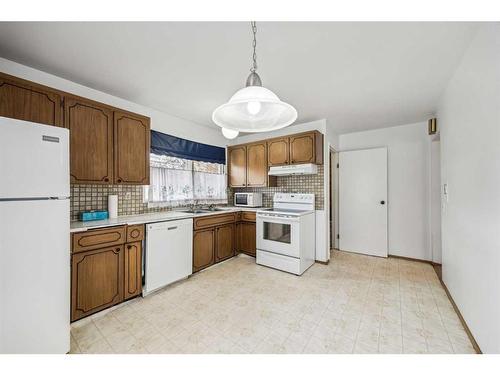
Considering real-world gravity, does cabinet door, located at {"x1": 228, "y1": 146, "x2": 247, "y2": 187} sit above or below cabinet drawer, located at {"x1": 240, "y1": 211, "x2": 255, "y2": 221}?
above

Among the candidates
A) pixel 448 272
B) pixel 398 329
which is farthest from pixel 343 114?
pixel 398 329

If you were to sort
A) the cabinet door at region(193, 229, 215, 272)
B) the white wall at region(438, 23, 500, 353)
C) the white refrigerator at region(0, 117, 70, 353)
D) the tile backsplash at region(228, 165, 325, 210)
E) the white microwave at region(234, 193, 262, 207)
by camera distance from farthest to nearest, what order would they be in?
1. the white microwave at region(234, 193, 262, 207)
2. the tile backsplash at region(228, 165, 325, 210)
3. the cabinet door at region(193, 229, 215, 272)
4. the white wall at region(438, 23, 500, 353)
5. the white refrigerator at region(0, 117, 70, 353)

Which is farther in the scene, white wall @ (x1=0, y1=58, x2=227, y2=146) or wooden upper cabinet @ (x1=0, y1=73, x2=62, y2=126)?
white wall @ (x1=0, y1=58, x2=227, y2=146)

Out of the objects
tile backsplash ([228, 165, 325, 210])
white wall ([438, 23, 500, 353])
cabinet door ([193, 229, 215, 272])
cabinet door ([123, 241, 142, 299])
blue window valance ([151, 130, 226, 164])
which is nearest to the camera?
white wall ([438, 23, 500, 353])

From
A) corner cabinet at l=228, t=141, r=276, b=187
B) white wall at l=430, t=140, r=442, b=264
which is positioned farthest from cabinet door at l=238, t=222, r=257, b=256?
white wall at l=430, t=140, r=442, b=264

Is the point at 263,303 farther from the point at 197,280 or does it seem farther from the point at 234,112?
the point at 234,112

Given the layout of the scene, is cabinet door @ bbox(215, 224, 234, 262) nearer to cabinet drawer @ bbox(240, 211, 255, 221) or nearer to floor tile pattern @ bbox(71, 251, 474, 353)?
cabinet drawer @ bbox(240, 211, 255, 221)

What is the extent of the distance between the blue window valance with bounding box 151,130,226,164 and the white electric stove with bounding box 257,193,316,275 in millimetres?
1457

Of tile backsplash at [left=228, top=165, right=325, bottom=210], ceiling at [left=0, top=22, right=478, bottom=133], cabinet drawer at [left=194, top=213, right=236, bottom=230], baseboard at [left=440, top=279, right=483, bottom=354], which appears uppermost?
ceiling at [left=0, top=22, right=478, bottom=133]

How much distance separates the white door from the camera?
3.63m

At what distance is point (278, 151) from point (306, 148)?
50cm

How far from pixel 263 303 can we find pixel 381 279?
1681 millimetres

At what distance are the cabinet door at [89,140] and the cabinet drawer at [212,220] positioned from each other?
45.4 inches
